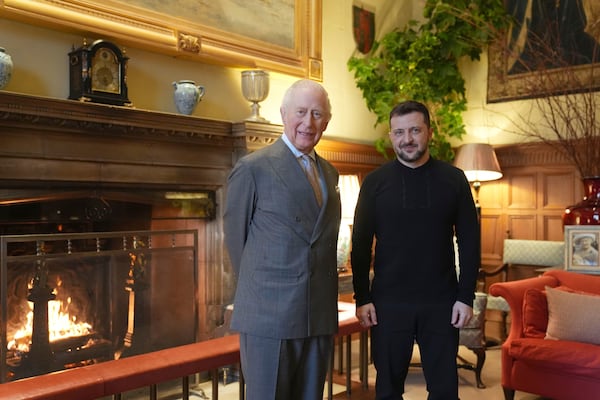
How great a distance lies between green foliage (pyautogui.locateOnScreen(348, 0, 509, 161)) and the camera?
191 inches

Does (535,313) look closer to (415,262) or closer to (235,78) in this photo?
(415,262)

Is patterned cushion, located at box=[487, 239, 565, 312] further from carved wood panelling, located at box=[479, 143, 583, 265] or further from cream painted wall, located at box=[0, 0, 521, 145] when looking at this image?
cream painted wall, located at box=[0, 0, 521, 145]

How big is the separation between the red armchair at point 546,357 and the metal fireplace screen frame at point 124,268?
1818 millimetres

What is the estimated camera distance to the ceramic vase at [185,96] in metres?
3.35

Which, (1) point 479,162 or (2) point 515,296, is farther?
(1) point 479,162

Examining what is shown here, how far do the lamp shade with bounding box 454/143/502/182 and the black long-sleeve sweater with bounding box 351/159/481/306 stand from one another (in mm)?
2905

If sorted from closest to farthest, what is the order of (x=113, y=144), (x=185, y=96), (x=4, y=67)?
1. (x=4, y=67)
2. (x=113, y=144)
3. (x=185, y=96)

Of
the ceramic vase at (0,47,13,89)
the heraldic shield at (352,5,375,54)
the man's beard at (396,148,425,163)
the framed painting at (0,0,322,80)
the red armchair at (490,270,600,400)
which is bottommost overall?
the red armchair at (490,270,600,400)

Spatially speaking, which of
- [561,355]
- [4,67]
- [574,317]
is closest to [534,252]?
[574,317]

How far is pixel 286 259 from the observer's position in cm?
154

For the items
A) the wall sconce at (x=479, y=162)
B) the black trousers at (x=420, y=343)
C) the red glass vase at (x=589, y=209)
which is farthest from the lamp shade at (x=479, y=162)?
the black trousers at (x=420, y=343)

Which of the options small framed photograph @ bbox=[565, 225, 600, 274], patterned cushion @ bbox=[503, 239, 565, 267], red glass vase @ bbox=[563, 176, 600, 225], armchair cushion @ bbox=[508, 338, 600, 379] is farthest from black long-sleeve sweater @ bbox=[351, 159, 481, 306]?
patterned cushion @ bbox=[503, 239, 565, 267]

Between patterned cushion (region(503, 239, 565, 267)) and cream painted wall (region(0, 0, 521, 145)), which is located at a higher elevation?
cream painted wall (region(0, 0, 521, 145))

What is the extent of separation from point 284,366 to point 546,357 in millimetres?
1963
